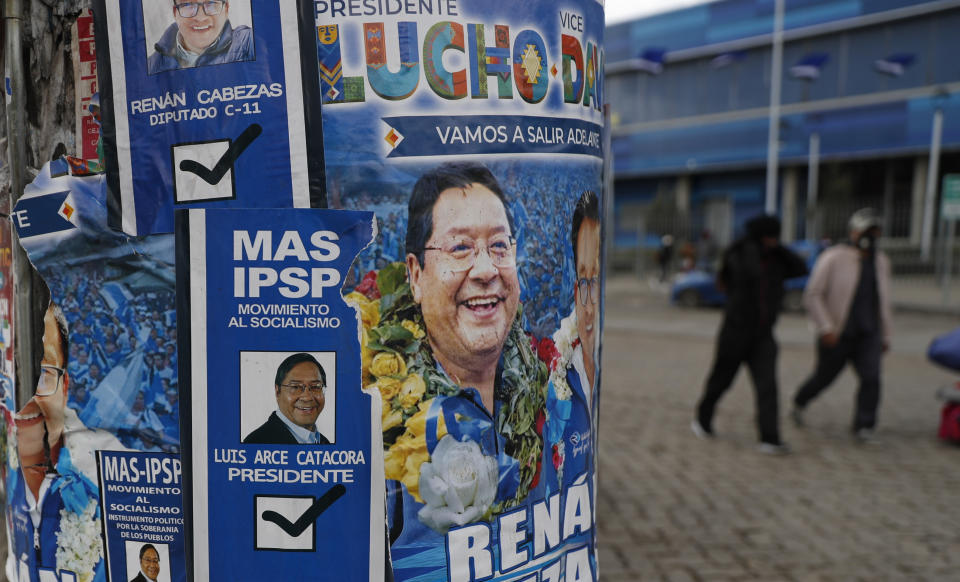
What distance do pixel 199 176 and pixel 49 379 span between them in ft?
1.89

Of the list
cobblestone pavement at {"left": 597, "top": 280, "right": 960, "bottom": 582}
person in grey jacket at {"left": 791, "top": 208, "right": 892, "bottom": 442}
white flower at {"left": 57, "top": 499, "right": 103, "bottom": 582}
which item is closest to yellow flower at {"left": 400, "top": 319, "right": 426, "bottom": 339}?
white flower at {"left": 57, "top": 499, "right": 103, "bottom": 582}

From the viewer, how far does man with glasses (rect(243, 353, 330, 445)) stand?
1.53 meters

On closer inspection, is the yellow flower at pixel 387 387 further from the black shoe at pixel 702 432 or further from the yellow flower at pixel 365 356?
the black shoe at pixel 702 432

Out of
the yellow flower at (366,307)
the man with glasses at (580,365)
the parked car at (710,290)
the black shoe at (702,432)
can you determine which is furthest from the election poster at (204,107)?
the parked car at (710,290)

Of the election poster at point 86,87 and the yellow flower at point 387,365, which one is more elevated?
the election poster at point 86,87

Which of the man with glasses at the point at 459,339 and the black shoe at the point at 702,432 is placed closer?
the man with glasses at the point at 459,339

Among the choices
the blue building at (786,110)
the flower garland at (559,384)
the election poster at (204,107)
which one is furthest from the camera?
the blue building at (786,110)

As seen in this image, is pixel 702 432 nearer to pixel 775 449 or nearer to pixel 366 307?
pixel 775 449

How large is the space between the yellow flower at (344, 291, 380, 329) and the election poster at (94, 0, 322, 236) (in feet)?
0.68

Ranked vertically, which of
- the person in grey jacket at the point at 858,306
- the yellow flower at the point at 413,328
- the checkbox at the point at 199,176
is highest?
the checkbox at the point at 199,176

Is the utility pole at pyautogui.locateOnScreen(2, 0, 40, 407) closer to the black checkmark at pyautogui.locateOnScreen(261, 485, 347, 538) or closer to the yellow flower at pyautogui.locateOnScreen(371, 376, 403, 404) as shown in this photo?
the black checkmark at pyautogui.locateOnScreen(261, 485, 347, 538)

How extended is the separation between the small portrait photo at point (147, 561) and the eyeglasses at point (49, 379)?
0.37 metres

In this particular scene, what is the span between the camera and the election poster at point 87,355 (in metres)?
1.58

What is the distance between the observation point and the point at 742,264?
19.4 feet
